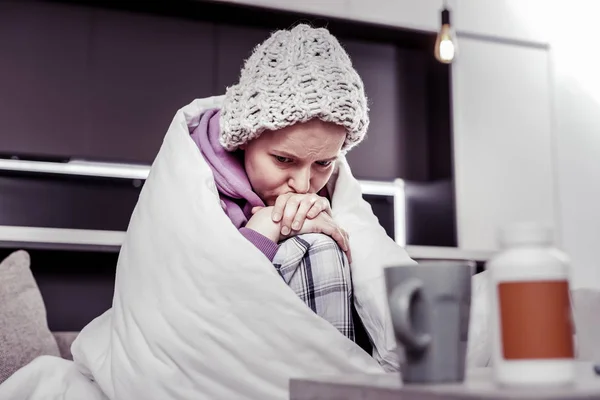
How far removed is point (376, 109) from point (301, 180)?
8.06 feet

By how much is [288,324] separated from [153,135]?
2.39 meters

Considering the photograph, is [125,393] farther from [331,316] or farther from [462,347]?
[462,347]

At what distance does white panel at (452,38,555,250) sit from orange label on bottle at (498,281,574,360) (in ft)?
10.2

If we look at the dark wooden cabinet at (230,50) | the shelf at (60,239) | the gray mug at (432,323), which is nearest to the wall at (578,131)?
the dark wooden cabinet at (230,50)

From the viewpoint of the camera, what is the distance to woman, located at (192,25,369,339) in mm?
1194

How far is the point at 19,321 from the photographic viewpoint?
1.79 m

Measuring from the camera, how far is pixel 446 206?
12.2 feet

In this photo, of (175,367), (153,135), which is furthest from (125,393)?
(153,135)

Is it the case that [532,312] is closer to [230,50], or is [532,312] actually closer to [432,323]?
[432,323]

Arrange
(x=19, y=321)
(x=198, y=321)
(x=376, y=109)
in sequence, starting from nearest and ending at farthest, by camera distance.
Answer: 1. (x=198, y=321)
2. (x=19, y=321)
3. (x=376, y=109)

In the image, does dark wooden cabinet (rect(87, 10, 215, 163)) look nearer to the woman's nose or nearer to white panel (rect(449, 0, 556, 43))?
white panel (rect(449, 0, 556, 43))

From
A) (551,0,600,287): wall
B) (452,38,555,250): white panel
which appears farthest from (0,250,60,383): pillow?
(551,0,600,287): wall

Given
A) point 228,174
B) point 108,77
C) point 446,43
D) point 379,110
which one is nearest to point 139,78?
point 108,77

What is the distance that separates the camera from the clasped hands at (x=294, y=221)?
1259mm
